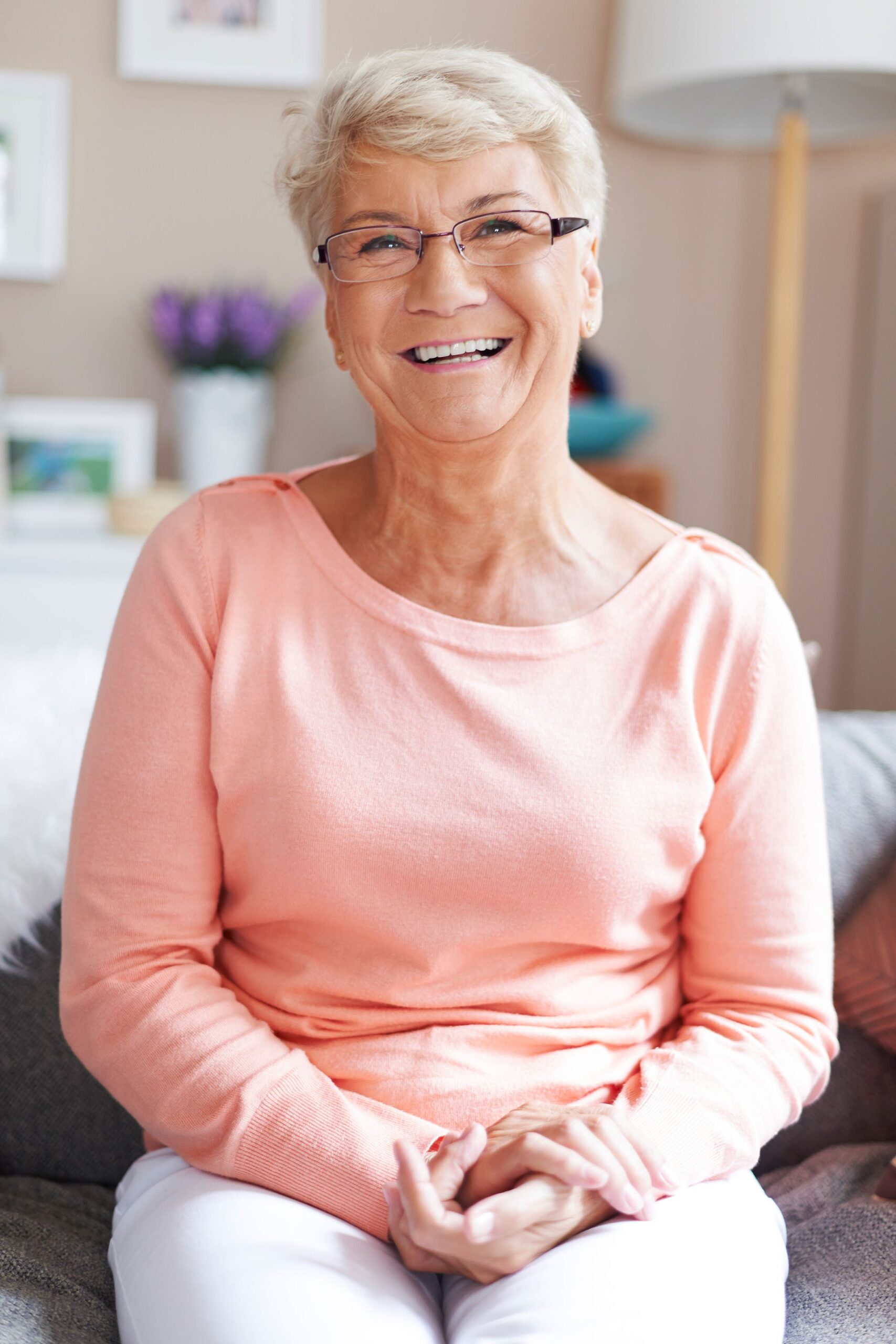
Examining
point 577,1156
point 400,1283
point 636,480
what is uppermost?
point 636,480

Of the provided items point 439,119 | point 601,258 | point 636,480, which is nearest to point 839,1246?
point 439,119

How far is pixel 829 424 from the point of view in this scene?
2.93 m

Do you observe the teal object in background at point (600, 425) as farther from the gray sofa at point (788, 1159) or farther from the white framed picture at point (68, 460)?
the gray sofa at point (788, 1159)

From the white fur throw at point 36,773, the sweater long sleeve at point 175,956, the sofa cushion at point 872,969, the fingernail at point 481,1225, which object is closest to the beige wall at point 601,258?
the white fur throw at point 36,773

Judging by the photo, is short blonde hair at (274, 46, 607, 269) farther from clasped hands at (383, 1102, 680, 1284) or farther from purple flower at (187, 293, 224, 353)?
purple flower at (187, 293, 224, 353)

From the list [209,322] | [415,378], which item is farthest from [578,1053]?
[209,322]

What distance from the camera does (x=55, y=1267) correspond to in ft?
3.34

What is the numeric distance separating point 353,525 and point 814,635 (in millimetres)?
2074

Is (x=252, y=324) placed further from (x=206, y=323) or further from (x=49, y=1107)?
(x=49, y=1107)

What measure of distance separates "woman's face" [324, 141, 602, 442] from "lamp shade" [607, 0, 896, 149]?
56.5 inches

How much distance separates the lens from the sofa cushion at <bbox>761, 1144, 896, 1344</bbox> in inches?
39.2

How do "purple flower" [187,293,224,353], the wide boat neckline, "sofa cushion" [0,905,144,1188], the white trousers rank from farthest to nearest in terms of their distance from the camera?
"purple flower" [187,293,224,353] → "sofa cushion" [0,905,144,1188] → the wide boat neckline → the white trousers

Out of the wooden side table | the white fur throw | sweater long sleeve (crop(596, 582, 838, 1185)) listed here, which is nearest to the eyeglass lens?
sweater long sleeve (crop(596, 582, 838, 1185))

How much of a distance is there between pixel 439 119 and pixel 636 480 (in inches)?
67.2
